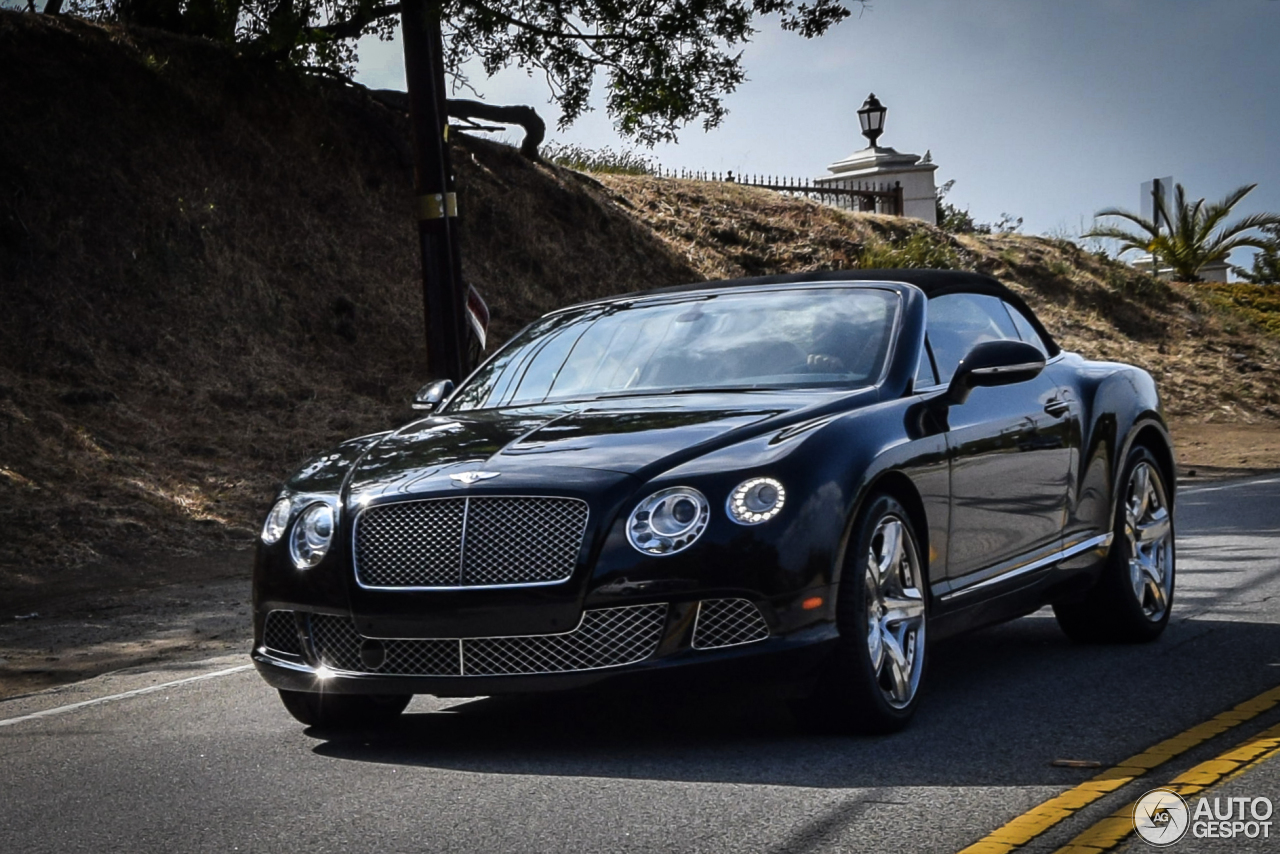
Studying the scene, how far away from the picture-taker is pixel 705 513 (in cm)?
510

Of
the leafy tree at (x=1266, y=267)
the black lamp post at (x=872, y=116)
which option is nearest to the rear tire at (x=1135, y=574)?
the black lamp post at (x=872, y=116)

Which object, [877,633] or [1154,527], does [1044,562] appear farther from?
[877,633]

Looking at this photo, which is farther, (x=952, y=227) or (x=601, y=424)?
(x=952, y=227)

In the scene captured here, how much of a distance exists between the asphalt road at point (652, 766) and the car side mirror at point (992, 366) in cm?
112

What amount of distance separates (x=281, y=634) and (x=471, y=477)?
949 mm

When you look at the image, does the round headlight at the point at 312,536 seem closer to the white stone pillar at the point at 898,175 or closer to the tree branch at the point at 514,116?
the tree branch at the point at 514,116

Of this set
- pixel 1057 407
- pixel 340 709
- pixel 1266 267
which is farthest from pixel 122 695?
pixel 1266 267

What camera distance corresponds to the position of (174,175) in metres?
21.1

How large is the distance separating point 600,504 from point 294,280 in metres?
16.5

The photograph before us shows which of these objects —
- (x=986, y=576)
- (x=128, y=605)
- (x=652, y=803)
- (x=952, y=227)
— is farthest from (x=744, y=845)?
(x=952, y=227)

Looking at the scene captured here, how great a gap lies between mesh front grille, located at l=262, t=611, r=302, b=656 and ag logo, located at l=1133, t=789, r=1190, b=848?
272 centimetres

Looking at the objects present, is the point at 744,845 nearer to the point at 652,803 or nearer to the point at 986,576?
the point at 652,803

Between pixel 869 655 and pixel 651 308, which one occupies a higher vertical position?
pixel 651 308

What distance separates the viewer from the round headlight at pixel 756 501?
509 cm
